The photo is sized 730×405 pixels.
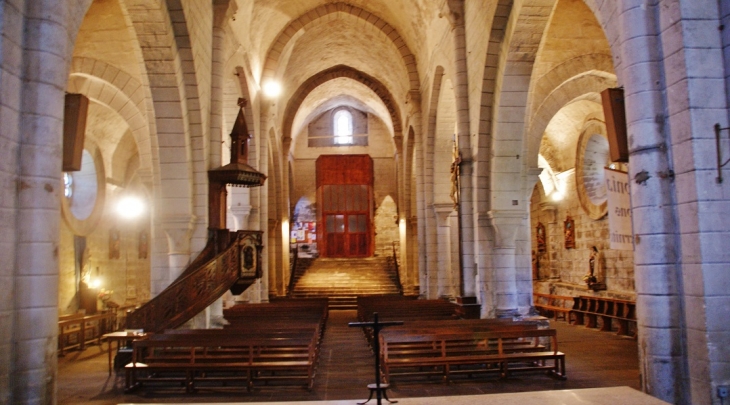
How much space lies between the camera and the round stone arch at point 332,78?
952 inches

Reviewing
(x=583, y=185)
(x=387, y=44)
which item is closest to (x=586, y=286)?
(x=583, y=185)

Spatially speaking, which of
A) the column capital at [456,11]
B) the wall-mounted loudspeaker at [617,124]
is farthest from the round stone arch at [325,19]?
the wall-mounted loudspeaker at [617,124]

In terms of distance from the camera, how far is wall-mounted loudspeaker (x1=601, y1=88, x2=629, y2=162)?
222 inches

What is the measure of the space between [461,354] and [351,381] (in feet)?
5.28

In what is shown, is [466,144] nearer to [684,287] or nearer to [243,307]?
[243,307]

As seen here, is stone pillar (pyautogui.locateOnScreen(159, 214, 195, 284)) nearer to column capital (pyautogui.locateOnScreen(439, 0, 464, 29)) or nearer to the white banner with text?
column capital (pyautogui.locateOnScreen(439, 0, 464, 29))

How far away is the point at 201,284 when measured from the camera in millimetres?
9477

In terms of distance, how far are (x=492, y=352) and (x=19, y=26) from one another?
6.95 meters

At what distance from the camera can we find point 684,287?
4922mm

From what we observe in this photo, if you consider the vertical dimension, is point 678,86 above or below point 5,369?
above

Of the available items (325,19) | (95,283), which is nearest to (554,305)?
(325,19)

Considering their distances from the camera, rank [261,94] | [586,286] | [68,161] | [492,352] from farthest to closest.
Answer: [261,94] → [586,286] → [492,352] → [68,161]

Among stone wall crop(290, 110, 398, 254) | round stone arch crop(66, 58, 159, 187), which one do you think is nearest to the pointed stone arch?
round stone arch crop(66, 58, 159, 187)

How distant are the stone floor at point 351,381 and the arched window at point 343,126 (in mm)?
20959
